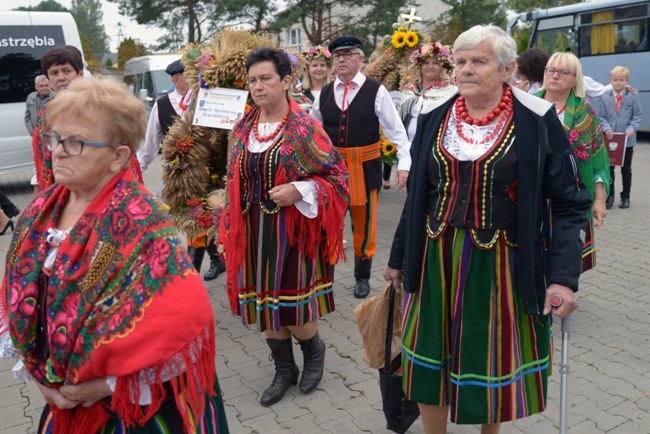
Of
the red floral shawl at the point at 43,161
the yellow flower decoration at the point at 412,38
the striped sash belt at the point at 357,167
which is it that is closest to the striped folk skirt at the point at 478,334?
the red floral shawl at the point at 43,161

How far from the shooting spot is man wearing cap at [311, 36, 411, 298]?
5336 mm

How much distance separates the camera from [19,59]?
36.4 feet

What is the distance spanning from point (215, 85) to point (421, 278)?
2.42 metres

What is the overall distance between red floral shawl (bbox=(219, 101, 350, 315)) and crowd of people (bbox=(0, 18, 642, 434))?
1 cm

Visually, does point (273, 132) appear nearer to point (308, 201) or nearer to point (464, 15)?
point (308, 201)

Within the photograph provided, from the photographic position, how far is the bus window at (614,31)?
574 inches

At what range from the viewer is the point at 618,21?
15.1m

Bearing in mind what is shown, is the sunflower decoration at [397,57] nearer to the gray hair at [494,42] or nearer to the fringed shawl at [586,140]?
the fringed shawl at [586,140]

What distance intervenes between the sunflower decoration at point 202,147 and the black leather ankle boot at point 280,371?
1291 mm

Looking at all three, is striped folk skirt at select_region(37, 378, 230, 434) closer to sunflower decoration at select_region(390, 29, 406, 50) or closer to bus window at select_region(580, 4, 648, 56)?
sunflower decoration at select_region(390, 29, 406, 50)

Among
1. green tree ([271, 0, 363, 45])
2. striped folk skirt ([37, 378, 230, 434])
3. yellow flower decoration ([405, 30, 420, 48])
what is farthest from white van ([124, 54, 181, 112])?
striped folk skirt ([37, 378, 230, 434])

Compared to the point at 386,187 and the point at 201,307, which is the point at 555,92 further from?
the point at 386,187

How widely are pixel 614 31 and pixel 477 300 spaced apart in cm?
1470

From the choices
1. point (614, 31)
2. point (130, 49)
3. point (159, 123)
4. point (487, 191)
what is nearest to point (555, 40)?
point (614, 31)
